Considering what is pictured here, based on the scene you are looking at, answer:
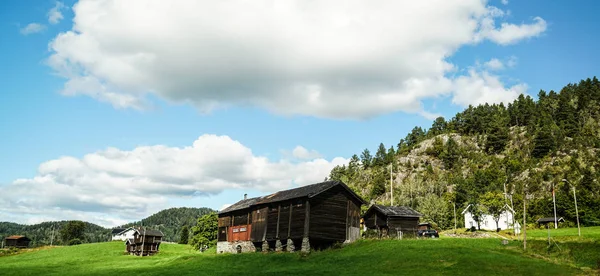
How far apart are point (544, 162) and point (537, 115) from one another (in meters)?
43.7

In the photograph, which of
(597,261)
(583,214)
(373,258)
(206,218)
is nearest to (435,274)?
(373,258)

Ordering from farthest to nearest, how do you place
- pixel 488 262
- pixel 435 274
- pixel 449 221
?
pixel 449 221, pixel 488 262, pixel 435 274

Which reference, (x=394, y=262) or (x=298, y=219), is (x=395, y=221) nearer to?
(x=298, y=219)

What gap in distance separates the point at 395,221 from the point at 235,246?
24981 mm

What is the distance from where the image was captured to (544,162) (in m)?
160

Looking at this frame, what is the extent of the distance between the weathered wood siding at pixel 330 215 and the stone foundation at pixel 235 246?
13164 mm

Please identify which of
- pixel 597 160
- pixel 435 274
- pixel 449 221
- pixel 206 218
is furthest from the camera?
pixel 597 160

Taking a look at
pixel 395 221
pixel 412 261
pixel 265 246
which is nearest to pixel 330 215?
pixel 265 246

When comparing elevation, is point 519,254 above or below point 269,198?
below

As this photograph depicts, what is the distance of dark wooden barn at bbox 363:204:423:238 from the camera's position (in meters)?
70.1

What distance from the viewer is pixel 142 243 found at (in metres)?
88.2

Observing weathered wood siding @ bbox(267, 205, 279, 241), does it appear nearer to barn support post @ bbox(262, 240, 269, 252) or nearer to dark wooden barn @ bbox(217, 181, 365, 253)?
dark wooden barn @ bbox(217, 181, 365, 253)

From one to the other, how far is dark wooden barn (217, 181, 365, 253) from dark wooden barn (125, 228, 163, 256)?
111 feet

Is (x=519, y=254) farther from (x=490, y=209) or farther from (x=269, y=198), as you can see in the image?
(x=490, y=209)
